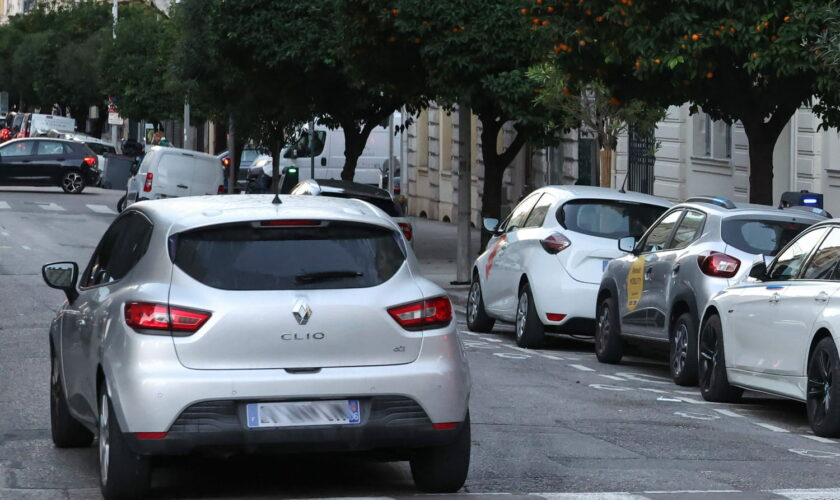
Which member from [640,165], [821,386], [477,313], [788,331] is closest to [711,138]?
[640,165]

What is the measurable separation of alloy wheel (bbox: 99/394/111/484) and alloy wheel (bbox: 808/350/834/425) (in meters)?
4.57

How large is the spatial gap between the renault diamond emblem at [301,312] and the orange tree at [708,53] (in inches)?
379

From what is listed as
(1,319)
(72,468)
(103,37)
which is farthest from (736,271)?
(103,37)

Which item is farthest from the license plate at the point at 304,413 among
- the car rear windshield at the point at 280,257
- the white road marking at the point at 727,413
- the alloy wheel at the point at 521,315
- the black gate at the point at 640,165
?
the black gate at the point at 640,165

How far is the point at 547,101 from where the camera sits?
23234mm

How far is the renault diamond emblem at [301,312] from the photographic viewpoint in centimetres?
775

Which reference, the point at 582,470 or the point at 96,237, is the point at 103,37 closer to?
the point at 96,237

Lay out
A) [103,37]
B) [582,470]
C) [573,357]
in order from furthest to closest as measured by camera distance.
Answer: [103,37]
[573,357]
[582,470]

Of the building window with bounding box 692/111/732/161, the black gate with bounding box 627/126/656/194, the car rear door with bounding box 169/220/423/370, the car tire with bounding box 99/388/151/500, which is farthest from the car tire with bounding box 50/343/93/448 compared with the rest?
the black gate with bounding box 627/126/656/194

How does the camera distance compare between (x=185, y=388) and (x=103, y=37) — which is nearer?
(x=185, y=388)

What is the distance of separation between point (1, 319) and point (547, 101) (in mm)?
7913

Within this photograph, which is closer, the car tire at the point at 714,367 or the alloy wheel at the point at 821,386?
the alloy wheel at the point at 821,386

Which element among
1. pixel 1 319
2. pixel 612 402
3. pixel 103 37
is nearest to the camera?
pixel 612 402

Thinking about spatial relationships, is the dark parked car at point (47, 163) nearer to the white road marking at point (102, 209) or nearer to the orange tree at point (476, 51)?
the white road marking at point (102, 209)
